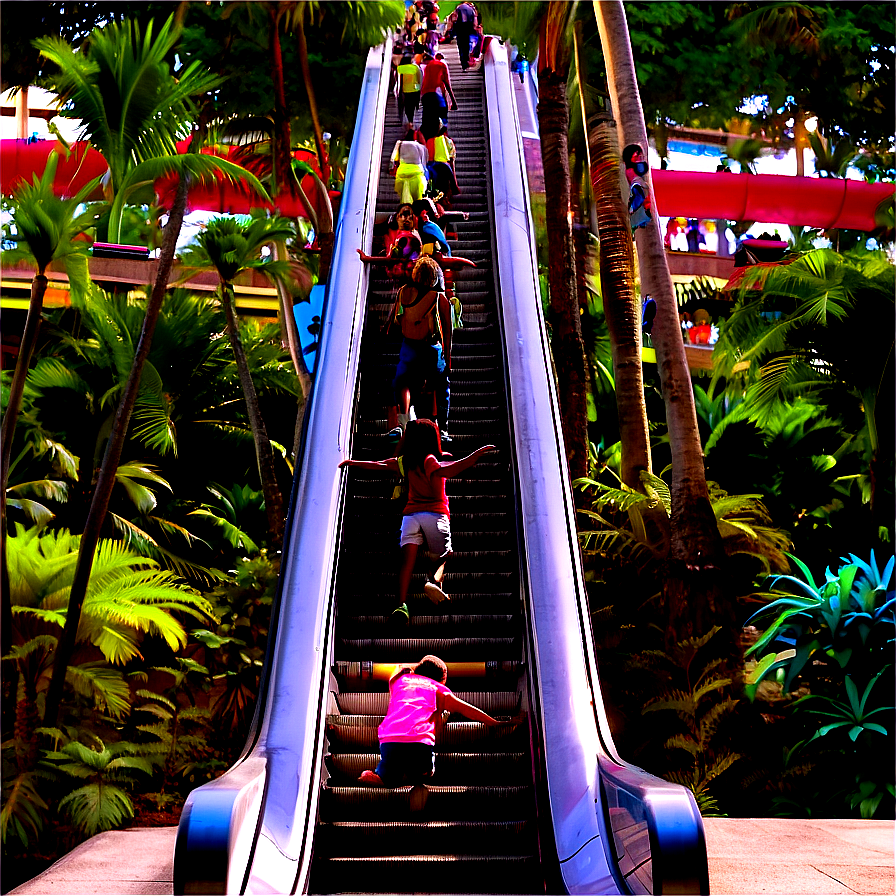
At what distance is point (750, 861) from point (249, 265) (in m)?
11.1

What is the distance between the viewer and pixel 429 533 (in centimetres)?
691

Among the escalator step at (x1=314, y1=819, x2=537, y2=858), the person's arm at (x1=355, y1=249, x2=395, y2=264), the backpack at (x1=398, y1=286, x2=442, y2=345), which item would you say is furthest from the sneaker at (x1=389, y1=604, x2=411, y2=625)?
the person's arm at (x1=355, y1=249, x2=395, y2=264)

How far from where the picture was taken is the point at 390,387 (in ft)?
32.1

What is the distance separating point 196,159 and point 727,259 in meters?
20.4

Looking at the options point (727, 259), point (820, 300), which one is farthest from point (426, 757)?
point (727, 259)

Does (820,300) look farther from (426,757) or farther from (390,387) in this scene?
(426,757)

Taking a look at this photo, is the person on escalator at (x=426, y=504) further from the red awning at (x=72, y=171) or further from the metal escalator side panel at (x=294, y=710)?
the red awning at (x=72, y=171)

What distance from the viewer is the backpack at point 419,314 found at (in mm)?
8414

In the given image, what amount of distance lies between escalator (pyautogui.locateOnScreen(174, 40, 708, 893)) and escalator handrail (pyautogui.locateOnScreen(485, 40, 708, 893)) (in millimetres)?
11

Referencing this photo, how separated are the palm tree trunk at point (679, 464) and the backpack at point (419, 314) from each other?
3058mm

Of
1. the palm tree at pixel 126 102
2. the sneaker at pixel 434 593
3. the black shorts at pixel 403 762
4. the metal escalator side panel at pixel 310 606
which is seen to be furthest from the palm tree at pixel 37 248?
the black shorts at pixel 403 762

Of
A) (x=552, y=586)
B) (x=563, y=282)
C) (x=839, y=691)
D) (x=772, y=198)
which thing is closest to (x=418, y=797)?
(x=552, y=586)

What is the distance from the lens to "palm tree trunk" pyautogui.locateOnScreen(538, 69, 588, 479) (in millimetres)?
13086

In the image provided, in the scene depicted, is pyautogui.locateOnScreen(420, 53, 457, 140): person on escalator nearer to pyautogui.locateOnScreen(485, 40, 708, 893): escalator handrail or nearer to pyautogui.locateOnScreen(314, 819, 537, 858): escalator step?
pyautogui.locateOnScreen(485, 40, 708, 893): escalator handrail
